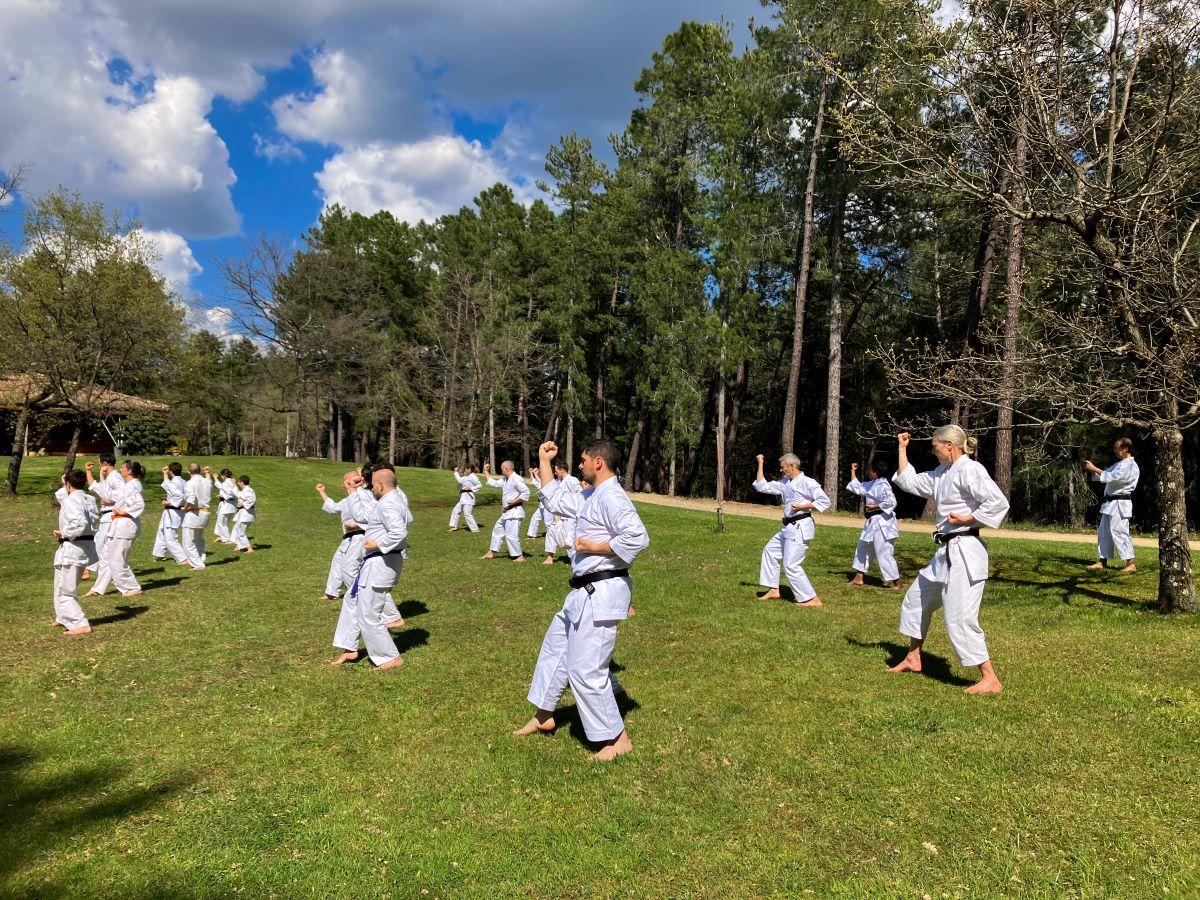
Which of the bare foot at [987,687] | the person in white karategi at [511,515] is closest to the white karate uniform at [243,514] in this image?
the person in white karategi at [511,515]

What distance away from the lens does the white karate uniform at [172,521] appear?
46.6 feet

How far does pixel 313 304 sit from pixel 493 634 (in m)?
42.3

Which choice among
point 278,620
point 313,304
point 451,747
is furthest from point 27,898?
point 313,304

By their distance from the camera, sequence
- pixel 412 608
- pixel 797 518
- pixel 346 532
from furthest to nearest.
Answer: pixel 412 608, pixel 797 518, pixel 346 532

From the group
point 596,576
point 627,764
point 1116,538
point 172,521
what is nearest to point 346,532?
point 596,576

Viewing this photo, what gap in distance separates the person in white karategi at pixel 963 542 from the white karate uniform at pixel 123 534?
11439mm

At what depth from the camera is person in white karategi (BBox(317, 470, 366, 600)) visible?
30.8 feet

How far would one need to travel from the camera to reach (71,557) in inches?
344

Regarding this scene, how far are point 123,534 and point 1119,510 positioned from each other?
56.8 ft

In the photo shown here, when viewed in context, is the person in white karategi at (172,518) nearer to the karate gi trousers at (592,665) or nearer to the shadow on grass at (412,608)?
the shadow on grass at (412,608)

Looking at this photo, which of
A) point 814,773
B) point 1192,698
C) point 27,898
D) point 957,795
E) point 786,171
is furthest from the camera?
point 786,171

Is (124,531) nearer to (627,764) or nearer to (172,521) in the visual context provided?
(172,521)

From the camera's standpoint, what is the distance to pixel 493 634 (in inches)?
350

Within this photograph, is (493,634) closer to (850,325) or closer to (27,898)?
(27,898)
